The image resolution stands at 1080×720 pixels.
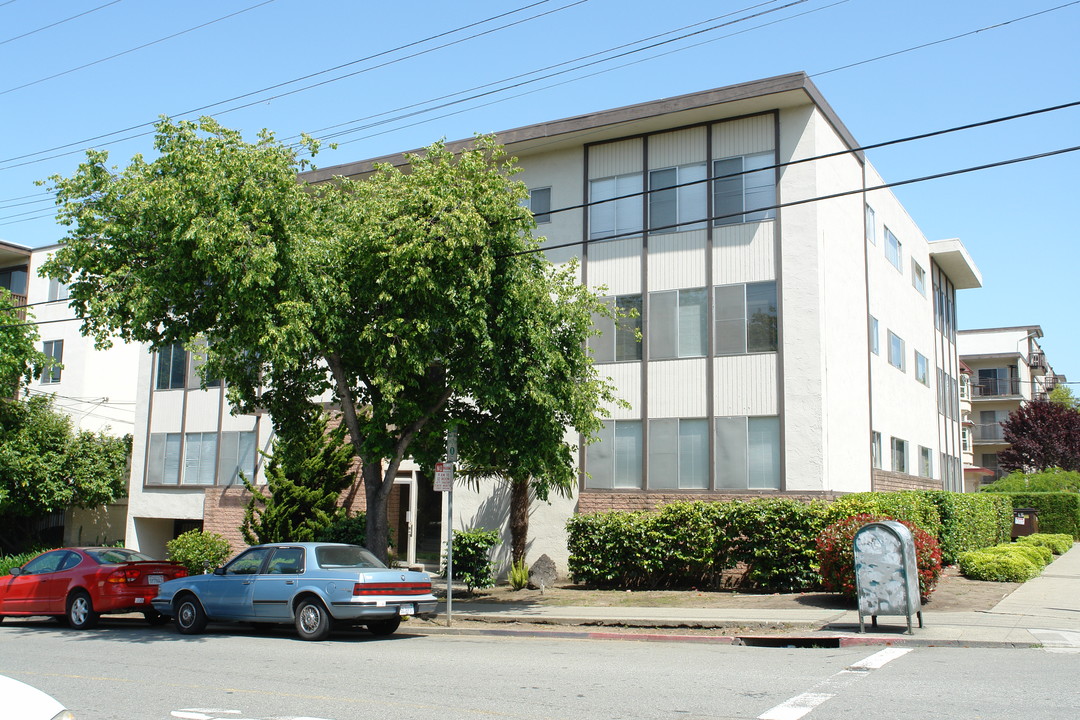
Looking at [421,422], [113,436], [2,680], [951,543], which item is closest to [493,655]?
[421,422]

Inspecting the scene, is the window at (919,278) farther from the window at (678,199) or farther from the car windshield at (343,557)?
the car windshield at (343,557)

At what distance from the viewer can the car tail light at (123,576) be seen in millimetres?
15609

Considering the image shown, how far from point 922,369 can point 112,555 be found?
23.9 meters

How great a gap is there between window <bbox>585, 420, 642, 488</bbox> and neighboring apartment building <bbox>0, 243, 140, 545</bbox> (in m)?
18.7

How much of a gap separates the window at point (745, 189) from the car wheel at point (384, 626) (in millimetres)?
11267

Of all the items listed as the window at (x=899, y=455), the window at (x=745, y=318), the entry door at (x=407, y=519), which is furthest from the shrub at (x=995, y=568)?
the entry door at (x=407, y=519)

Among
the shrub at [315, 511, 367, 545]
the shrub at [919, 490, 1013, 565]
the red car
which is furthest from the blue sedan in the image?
the shrub at [919, 490, 1013, 565]

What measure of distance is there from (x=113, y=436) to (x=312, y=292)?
2134 centimetres

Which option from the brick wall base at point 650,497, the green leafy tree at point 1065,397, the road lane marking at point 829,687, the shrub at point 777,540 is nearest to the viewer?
the road lane marking at point 829,687

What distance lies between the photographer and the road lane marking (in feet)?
25.4

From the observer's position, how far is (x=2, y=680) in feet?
16.6

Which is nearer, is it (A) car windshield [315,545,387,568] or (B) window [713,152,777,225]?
(A) car windshield [315,545,387,568]

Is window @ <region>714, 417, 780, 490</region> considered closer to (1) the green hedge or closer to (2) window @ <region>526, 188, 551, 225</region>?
(2) window @ <region>526, 188, 551, 225</region>

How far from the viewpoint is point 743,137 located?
69.5 feet
